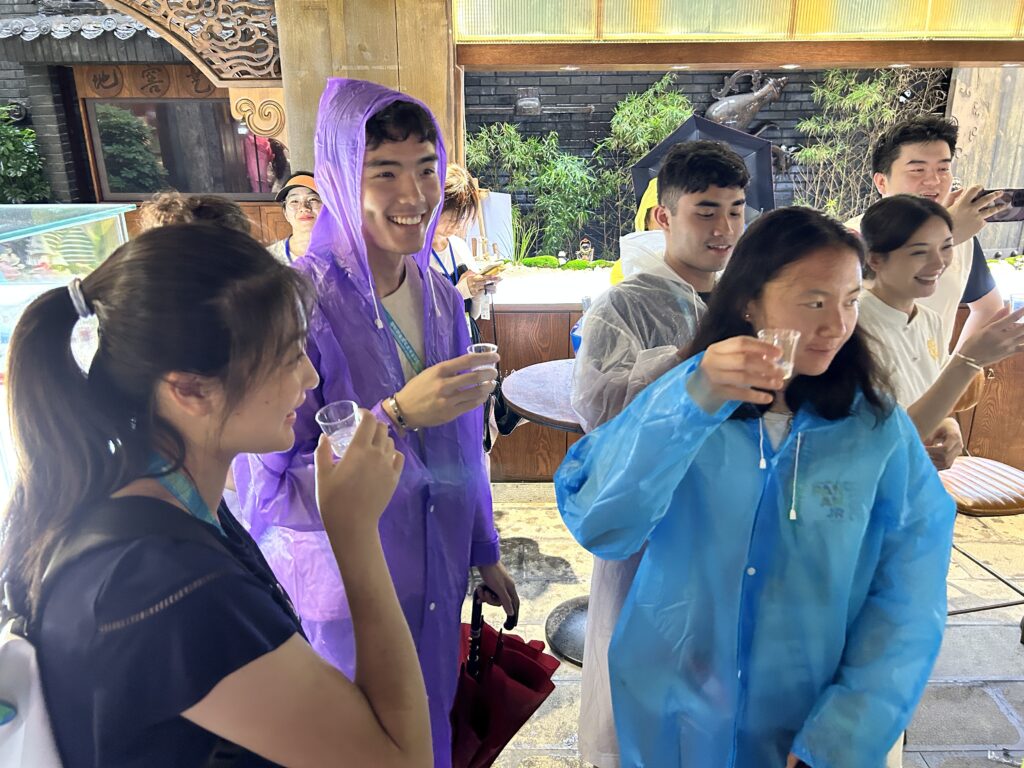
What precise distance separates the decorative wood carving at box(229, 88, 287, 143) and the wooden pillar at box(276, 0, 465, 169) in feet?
0.24

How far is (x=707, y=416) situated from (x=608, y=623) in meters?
0.73

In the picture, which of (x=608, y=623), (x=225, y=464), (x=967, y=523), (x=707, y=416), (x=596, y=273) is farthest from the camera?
(x=596, y=273)

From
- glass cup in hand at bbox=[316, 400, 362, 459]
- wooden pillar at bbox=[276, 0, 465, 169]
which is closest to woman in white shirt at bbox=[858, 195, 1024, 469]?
glass cup in hand at bbox=[316, 400, 362, 459]

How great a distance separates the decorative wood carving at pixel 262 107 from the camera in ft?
9.78

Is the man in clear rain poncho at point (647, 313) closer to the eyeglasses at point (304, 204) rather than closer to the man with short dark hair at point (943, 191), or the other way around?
the man with short dark hair at point (943, 191)

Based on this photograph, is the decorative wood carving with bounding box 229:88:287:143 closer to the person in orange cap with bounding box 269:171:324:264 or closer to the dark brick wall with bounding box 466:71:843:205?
the person in orange cap with bounding box 269:171:324:264

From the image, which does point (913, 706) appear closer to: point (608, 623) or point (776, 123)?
point (608, 623)

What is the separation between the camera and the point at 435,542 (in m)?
1.32

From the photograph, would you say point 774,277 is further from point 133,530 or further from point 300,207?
point 300,207

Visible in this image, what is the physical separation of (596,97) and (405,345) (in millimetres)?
6113

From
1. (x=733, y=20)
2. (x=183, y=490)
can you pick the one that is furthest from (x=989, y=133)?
(x=183, y=490)

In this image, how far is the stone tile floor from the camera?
6.69ft

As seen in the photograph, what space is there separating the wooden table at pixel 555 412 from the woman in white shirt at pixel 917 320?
0.93 m

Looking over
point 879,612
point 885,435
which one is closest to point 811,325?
point 885,435
